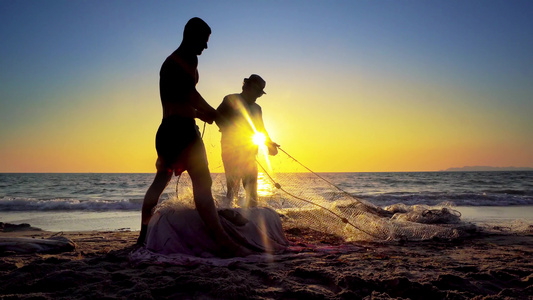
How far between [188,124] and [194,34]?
0.85 metres

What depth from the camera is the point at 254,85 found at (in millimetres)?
5051

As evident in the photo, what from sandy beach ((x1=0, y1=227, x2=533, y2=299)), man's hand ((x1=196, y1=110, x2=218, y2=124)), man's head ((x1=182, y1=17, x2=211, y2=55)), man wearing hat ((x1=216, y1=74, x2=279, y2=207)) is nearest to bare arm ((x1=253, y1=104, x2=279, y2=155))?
man wearing hat ((x1=216, y1=74, x2=279, y2=207))

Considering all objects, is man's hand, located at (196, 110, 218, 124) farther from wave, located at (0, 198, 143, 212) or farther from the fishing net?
wave, located at (0, 198, 143, 212)

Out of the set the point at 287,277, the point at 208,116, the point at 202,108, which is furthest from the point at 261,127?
the point at 287,277

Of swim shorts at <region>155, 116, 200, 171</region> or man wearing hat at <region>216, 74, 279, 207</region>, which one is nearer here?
swim shorts at <region>155, 116, 200, 171</region>

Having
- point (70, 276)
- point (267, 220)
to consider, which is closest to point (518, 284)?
point (267, 220)

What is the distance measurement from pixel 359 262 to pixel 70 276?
93.2 inches

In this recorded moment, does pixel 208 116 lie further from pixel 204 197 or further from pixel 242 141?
pixel 242 141

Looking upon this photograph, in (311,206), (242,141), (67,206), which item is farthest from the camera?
(67,206)

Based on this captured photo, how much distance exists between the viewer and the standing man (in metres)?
3.31

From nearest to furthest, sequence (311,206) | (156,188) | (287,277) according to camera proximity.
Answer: (287,277), (156,188), (311,206)

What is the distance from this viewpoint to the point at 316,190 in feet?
19.2

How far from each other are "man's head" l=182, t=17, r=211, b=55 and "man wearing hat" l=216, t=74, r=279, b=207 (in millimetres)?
1641

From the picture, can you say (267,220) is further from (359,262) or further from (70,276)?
(70,276)
